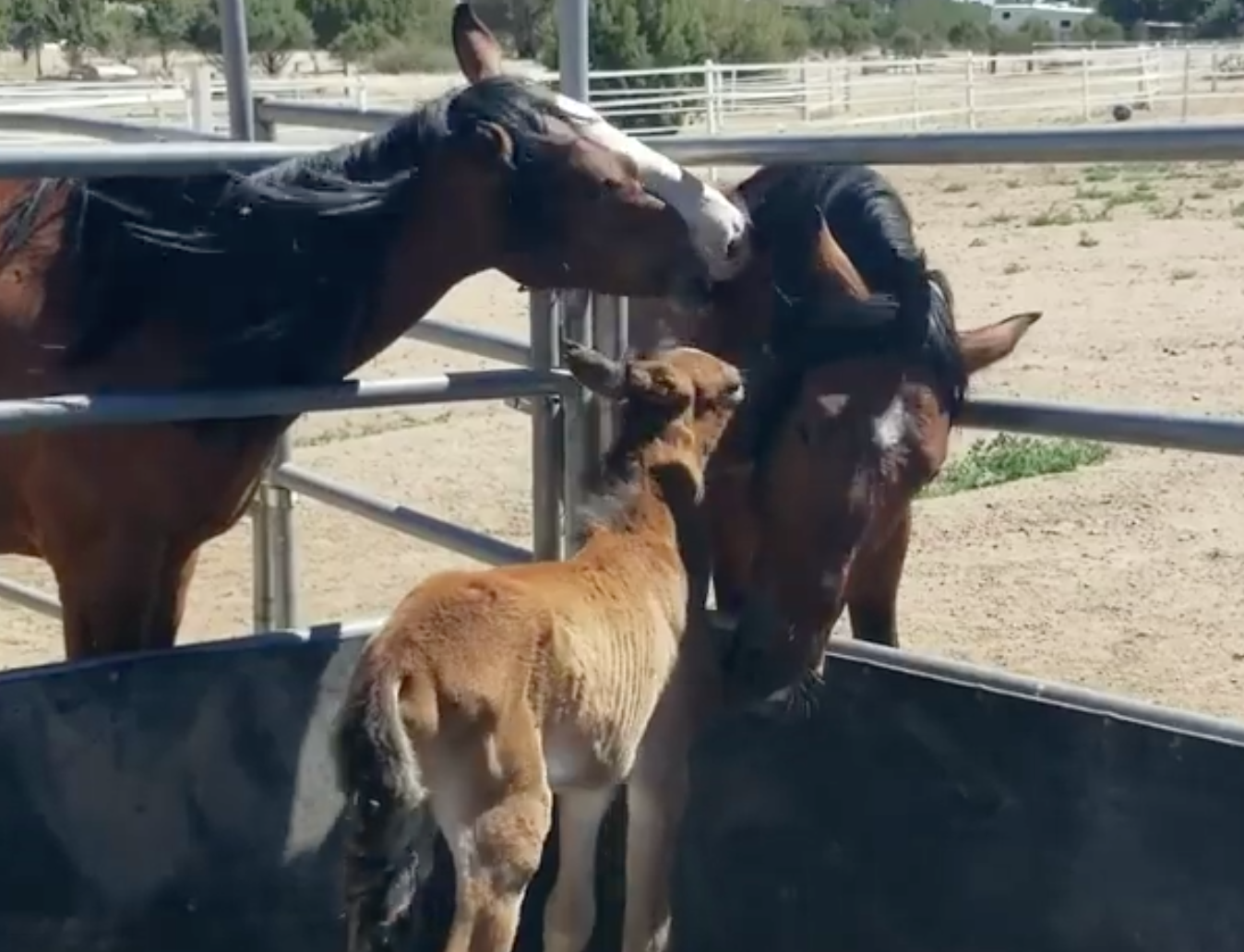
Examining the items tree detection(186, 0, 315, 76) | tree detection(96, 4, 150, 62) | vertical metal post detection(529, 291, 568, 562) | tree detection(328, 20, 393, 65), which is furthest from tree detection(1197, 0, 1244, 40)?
vertical metal post detection(529, 291, 568, 562)

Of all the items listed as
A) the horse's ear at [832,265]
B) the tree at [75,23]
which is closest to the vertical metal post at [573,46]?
the horse's ear at [832,265]

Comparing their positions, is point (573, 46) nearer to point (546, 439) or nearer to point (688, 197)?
point (688, 197)

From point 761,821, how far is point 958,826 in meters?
0.43

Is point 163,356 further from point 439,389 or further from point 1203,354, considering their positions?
point 1203,354

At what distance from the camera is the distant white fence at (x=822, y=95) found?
21.1 metres

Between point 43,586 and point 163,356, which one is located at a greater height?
point 163,356

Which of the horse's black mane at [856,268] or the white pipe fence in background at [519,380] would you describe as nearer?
the white pipe fence in background at [519,380]

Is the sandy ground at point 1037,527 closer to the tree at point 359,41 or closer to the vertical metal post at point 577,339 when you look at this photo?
the vertical metal post at point 577,339

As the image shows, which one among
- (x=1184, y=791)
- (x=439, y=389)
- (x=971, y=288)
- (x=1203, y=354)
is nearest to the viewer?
(x=1184, y=791)

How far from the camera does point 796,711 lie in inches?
140

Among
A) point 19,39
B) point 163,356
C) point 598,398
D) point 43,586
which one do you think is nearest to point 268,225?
point 163,356

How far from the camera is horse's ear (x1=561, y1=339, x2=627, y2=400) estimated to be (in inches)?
130

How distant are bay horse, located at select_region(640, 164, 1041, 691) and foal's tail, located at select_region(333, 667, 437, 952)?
81 centimetres

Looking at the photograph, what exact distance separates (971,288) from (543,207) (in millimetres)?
10434
